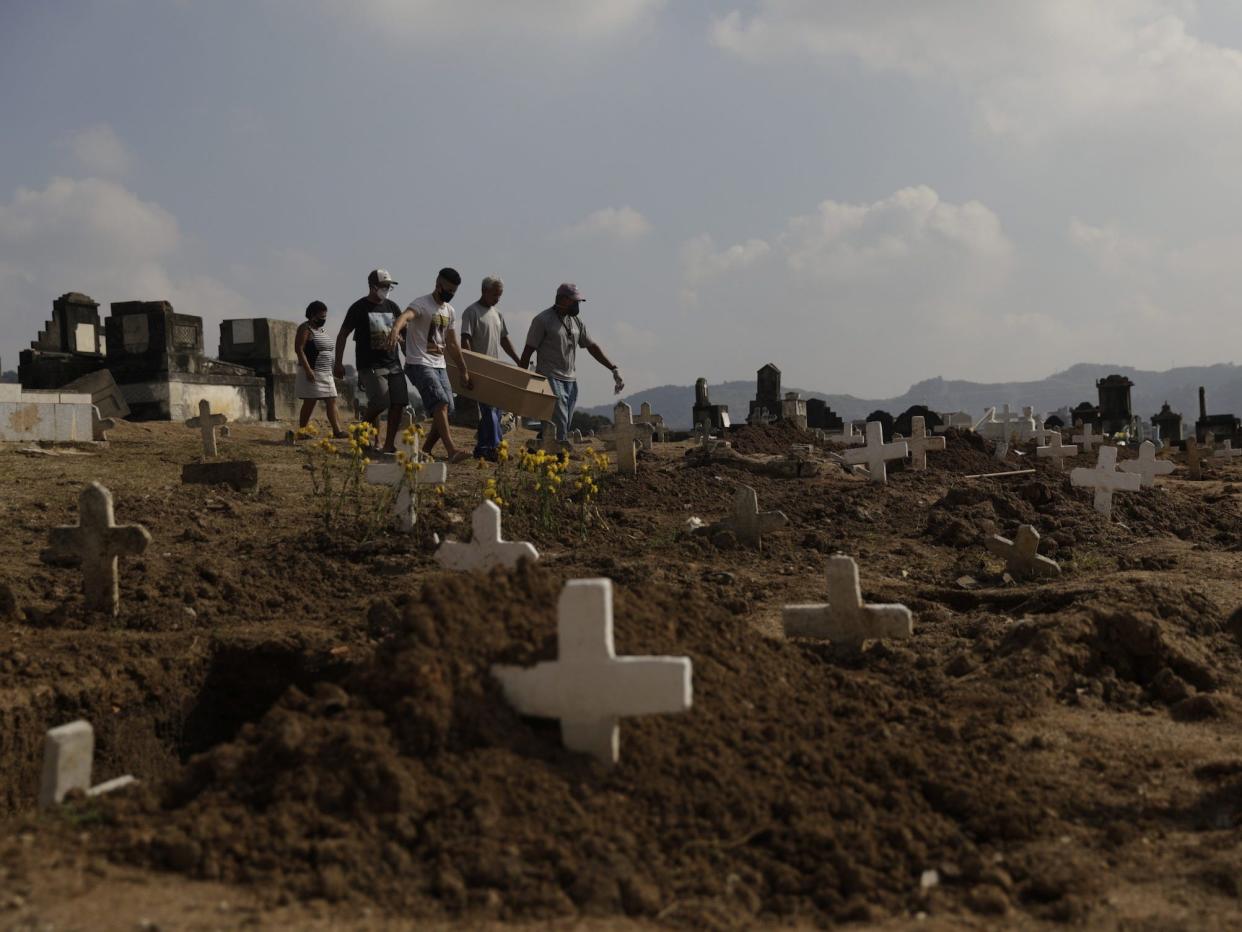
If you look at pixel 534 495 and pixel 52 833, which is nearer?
pixel 52 833

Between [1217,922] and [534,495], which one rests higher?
[534,495]

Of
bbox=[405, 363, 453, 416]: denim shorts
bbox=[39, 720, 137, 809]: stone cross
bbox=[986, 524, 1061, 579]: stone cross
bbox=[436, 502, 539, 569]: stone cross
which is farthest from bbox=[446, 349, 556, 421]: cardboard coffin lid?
bbox=[39, 720, 137, 809]: stone cross

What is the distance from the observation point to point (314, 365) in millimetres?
14016

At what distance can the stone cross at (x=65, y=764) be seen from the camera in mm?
3604

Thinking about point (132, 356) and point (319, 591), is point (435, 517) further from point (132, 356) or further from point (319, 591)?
point (132, 356)

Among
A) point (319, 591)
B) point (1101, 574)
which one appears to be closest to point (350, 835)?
point (319, 591)

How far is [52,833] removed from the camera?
3.29 m

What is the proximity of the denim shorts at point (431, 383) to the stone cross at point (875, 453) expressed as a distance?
4.80 metres

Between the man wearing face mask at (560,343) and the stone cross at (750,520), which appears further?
the man wearing face mask at (560,343)

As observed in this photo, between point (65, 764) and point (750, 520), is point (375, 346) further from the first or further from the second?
point (65, 764)

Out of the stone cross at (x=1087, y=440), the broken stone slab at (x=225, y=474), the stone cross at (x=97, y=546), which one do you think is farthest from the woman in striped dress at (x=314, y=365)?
the stone cross at (x=1087, y=440)

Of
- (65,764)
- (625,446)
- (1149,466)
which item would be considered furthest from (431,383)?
(1149,466)

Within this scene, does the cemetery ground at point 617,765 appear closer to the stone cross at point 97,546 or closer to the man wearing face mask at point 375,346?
the stone cross at point 97,546

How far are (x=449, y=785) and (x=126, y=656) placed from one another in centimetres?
319
